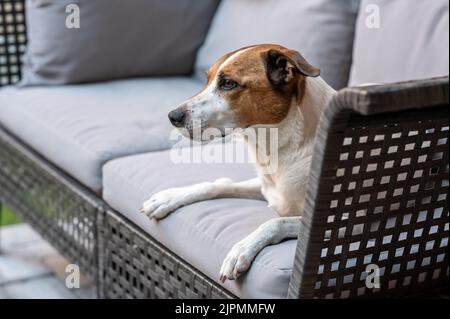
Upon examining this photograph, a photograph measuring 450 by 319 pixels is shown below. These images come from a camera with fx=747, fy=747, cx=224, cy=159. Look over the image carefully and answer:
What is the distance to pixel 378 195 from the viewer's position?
132 cm

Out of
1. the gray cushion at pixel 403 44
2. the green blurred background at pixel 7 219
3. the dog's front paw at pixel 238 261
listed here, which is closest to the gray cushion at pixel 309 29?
the gray cushion at pixel 403 44

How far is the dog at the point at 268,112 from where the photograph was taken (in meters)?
1.34

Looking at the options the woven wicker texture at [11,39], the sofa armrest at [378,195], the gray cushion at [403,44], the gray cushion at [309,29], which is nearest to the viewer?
the sofa armrest at [378,195]

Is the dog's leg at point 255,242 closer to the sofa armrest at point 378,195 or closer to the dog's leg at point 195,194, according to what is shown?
the sofa armrest at point 378,195

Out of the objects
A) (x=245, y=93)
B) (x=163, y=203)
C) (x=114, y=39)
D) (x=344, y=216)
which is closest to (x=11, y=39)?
(x=114, y=39)

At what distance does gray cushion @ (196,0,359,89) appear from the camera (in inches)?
76.1


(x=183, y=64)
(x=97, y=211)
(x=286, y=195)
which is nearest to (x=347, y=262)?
(x=286, y=195)

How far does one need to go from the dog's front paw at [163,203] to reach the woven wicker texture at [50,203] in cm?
31

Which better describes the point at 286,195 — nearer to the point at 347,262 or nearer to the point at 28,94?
the point at 347,262

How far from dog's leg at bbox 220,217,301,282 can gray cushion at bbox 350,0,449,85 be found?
633 millimetres

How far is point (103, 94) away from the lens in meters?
2.30

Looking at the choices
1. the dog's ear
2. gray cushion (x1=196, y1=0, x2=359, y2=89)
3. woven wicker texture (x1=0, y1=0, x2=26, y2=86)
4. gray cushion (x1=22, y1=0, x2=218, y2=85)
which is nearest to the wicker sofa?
the dog's ear

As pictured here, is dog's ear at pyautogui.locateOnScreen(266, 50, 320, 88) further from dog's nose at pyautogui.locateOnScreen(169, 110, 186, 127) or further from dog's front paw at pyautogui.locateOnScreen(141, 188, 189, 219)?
dog's front paw at pyautogui.locateOnScreen(141, 188, 189, 219)
